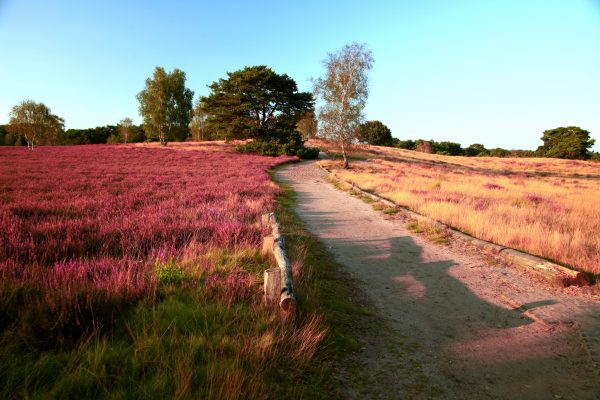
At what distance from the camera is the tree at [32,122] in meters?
43.4

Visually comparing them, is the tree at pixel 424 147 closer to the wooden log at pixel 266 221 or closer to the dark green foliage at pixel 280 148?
the dark green foliage at pixel 280 148

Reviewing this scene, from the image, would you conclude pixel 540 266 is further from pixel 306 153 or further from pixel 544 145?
pixel 544 145

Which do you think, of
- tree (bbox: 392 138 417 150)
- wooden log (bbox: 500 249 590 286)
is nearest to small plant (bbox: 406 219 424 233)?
wooden log (bbox: 500 249 590 286)

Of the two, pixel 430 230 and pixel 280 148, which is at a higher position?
pixel 280 148

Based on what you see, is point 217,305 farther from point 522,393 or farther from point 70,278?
point 522,393

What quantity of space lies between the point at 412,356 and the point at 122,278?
3906mm

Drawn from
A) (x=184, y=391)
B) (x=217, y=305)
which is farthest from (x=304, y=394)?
(x=217, y=305)

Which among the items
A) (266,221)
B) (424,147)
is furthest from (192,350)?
(424,147)

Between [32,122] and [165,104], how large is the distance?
65.2ft

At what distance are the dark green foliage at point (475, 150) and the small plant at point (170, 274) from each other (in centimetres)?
12654

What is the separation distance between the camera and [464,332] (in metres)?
4.11

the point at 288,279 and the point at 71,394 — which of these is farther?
the point at 288,279

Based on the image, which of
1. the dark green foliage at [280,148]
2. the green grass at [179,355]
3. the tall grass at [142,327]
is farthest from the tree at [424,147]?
the green grass at [179,355]

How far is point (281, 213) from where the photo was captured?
10.5 meters
